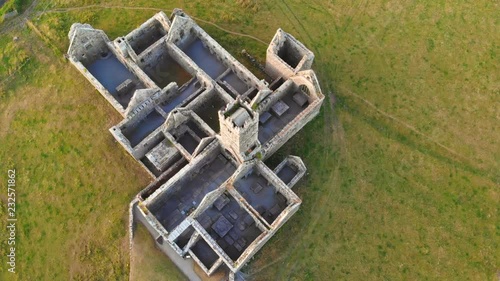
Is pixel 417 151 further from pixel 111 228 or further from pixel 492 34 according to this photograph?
pixel 111 228

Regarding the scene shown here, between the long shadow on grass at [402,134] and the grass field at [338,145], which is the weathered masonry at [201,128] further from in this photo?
the long shadow on grass at [402,134]

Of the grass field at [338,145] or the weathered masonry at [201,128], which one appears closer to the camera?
the weathered masonry at [201,128]

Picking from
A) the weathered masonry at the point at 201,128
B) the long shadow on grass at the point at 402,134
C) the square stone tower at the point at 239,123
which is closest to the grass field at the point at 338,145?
the long shadow on grass at the point at 402,134

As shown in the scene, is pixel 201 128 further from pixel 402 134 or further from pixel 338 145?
pixel 402 134

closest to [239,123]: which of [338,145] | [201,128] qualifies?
[201,128]

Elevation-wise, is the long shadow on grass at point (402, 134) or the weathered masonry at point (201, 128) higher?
→ the weathered masonry at point (201, 128)

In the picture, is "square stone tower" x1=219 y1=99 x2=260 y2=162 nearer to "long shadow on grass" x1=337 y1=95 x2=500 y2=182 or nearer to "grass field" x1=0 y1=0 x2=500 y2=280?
"grass field" x1=0 y1=0 x2=500 y2=280

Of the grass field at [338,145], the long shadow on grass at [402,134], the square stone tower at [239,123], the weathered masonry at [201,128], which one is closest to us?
the square stone tower at [239,123]
